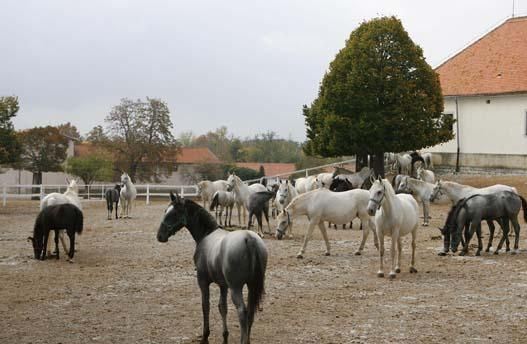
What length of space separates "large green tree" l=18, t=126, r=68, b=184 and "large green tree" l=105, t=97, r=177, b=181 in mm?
4207

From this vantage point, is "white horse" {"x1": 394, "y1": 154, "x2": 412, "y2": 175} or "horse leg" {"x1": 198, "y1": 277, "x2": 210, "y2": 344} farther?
"white horse" {"x1": 394, "y1": 154, "x2": 412, "y2": 175}

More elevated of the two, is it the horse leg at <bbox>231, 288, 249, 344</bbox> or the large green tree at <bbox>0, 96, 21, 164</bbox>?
the large green tree at <bbox>0, 96, 21, 164</bbox>

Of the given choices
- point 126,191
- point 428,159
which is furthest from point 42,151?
point 428,159

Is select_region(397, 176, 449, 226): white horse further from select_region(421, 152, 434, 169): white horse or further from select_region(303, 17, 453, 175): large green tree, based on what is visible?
select_region(421, 152, 434, 169): white horse

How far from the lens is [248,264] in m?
7.30

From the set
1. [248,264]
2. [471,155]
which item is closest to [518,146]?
[471,155]

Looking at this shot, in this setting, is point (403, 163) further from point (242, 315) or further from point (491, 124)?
point (242, 315)

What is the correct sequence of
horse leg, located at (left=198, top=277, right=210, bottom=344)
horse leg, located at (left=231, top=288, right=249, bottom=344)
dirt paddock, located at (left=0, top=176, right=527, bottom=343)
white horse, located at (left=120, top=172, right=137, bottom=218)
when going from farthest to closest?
white horse, located at (left=120, top=172, right=137, bottom=218), dirt paddock, located at (left=0, top=176, right=527, bottom=343), horse leg, located at (left=198, top=277, right=210, bottom=344), horse leg, located at (left=231, top=288, right=249, bottom=344)

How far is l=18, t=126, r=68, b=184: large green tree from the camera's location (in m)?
56.6

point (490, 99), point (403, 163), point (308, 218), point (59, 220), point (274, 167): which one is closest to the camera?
point (59, 220)

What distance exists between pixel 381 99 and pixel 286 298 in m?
24.6

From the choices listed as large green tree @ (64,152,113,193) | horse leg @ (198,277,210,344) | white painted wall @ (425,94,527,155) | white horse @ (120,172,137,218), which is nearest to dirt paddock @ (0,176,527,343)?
horse leg @ (198,277,210,344)

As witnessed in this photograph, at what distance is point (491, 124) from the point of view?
39.8 m

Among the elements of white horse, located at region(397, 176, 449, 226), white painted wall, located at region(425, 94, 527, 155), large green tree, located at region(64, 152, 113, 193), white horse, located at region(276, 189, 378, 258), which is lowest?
white horse, located at region(276, 189, 378, 258)
